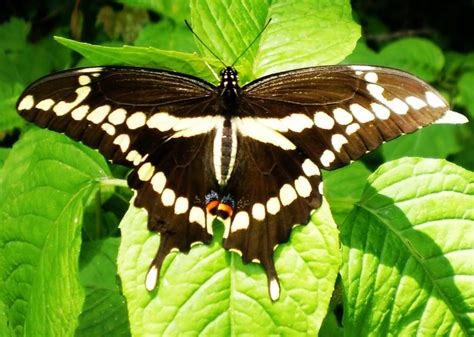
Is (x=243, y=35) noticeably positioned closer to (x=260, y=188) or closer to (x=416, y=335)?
(x=260, y=188)

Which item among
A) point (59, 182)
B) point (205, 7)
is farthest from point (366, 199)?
→ point (59, 182)

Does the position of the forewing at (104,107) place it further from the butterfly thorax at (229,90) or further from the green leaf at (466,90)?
the green leaf at (466,90)

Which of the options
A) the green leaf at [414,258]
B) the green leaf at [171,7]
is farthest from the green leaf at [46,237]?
the green leaf at [171,7]

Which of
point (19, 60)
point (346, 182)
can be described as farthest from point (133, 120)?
point (19, 60)

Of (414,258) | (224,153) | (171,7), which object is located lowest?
(414,258)

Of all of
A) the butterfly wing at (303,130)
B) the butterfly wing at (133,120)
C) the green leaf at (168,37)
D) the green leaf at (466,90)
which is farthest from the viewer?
the green leaf at (466,90)

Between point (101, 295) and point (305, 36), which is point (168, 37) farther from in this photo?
point (101, 295)
